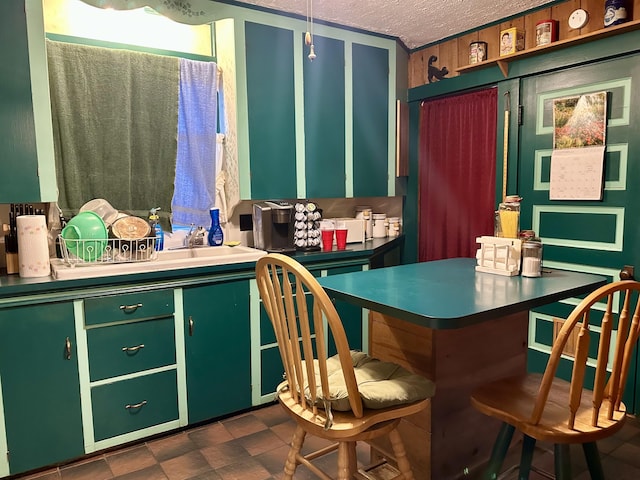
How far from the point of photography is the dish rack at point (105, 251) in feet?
7.51

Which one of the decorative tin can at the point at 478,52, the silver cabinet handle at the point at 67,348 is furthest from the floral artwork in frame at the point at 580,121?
the silver cabinet handle at the point at 67,348

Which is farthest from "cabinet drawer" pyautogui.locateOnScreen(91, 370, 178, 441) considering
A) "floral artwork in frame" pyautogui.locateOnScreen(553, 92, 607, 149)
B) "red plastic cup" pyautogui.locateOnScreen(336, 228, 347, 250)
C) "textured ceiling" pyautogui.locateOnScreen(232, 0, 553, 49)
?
"floral artwork in frame" pyautogui.locateOnScreen(553, 92, 607, 149)

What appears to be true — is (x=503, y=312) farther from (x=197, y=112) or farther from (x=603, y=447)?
(x=197, y=112)

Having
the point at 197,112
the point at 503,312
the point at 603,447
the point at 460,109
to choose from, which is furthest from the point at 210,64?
the point at 603,447

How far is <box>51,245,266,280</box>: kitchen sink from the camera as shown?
214 centimetres

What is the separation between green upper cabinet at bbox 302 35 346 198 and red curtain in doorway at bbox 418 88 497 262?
2.28 ft

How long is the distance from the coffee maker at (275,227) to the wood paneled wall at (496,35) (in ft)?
5.15

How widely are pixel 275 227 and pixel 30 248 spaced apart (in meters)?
1.26

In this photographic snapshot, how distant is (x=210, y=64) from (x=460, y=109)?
5.37 ft

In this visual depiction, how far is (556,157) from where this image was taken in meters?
2.76

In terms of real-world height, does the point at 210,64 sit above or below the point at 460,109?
above

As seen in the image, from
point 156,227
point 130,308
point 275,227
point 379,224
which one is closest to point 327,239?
point 275,227

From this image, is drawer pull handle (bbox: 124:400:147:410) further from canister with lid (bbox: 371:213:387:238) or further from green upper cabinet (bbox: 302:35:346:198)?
canister with lid (bbox: 371:213:387:238)

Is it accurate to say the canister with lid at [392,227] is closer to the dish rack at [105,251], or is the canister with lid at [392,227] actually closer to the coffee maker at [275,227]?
the coffee maker at [275,227]
